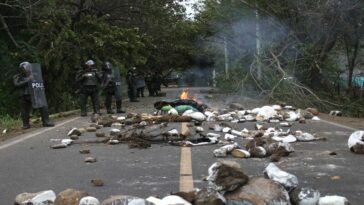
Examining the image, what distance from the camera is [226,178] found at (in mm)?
5238

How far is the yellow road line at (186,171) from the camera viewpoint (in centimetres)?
638

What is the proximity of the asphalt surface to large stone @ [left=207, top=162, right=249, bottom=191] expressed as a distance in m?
0.94

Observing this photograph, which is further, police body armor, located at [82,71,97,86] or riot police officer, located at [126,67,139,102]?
riot police officer, located at [126,67,139,102]

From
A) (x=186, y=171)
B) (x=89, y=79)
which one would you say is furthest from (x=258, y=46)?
(x=186, y=171)

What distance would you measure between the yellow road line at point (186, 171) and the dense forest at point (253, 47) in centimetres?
1093

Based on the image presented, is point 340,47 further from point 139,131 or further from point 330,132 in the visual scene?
point 139,131

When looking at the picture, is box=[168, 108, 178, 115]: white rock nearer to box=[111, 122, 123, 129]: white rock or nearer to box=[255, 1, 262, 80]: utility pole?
box=[111, 122, 123, 129]: white rock

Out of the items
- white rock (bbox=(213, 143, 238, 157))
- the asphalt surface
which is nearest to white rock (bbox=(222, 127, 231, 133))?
the asphalt surface

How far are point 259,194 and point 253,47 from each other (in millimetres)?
21049

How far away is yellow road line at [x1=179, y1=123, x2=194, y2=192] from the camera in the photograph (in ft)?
20.9

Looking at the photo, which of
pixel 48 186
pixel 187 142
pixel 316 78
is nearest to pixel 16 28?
pixel 316 78

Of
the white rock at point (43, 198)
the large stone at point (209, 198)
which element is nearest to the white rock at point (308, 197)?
the large stone at point (209, 198)

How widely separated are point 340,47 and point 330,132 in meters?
11.8

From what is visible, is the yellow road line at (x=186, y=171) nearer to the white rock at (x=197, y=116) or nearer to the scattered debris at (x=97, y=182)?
the scattered debris at (x=97, y=182)
